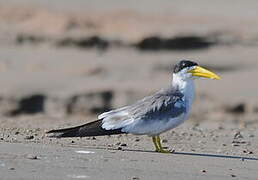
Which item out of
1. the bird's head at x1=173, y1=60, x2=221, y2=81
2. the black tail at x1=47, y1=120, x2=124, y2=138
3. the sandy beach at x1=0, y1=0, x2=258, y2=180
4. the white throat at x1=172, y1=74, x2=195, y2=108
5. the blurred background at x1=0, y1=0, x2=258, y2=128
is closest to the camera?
the sandy beach at x1=0, y1=0, x2=258, y2=180

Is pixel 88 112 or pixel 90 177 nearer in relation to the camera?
pixel 90 177

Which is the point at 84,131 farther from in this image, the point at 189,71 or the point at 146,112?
the point at 189,71

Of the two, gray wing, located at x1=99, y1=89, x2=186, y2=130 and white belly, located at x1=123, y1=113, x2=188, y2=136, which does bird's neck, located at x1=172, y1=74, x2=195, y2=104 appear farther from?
white belly, located at x1=123, y1=113, x2=188, y2=136

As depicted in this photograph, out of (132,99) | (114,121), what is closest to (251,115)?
(132,99)

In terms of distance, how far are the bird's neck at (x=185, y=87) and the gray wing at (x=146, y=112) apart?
0.16m

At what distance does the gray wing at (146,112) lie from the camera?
403 inches

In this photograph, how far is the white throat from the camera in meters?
10.6

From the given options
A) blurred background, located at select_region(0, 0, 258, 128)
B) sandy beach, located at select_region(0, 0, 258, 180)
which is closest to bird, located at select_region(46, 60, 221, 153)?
sandy beach, located at select_region(0, 0, 258, 180)

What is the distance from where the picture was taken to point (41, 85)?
731 inches

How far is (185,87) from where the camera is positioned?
10617 millimetres

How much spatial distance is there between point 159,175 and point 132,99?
375 inches

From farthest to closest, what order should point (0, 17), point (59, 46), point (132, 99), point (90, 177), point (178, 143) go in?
point (0, 17), point (59, 46), point (132, 99), point (178, 143), point (90, 177)

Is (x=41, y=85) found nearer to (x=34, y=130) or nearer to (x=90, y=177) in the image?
(x=34, y=130)

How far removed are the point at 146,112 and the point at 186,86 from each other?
57cm
